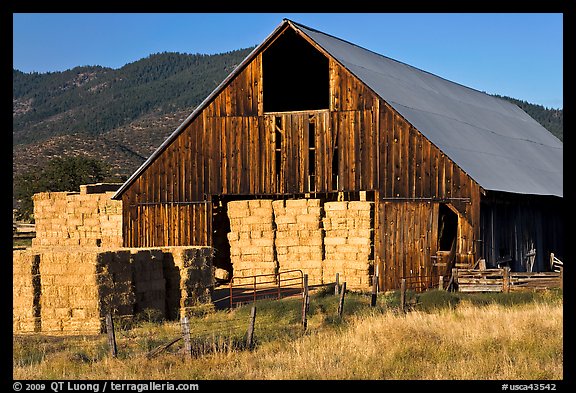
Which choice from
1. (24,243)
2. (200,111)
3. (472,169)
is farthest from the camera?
(24,243)

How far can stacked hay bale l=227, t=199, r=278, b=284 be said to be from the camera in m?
34.8

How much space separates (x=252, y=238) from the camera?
35031mm

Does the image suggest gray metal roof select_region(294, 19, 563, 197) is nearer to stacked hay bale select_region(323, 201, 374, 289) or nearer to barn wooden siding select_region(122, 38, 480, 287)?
barn wooden siding select_region(122, 38, 480, 287)

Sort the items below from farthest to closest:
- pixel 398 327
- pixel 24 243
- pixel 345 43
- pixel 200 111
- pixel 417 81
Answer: pixel 24 243 → pixel 417 81 → pixel 345 43 → pixel 200 111 → pixel 398 327

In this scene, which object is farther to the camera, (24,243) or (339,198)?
(24,243)

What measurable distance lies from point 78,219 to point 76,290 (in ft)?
52.9

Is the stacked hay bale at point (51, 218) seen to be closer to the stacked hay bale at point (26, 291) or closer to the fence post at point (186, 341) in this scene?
the stacked hay bale at point (26, 291)

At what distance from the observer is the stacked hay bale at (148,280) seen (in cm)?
2527

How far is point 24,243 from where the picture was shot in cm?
5594

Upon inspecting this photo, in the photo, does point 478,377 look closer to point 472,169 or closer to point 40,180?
point 472,169

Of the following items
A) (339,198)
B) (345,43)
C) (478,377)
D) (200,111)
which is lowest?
(478,377)

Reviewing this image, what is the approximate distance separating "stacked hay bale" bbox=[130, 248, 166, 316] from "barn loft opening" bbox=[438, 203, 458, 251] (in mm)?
12326

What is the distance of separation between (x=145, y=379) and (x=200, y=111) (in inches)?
762

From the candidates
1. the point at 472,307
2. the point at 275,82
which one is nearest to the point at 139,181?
the point at 275,82
